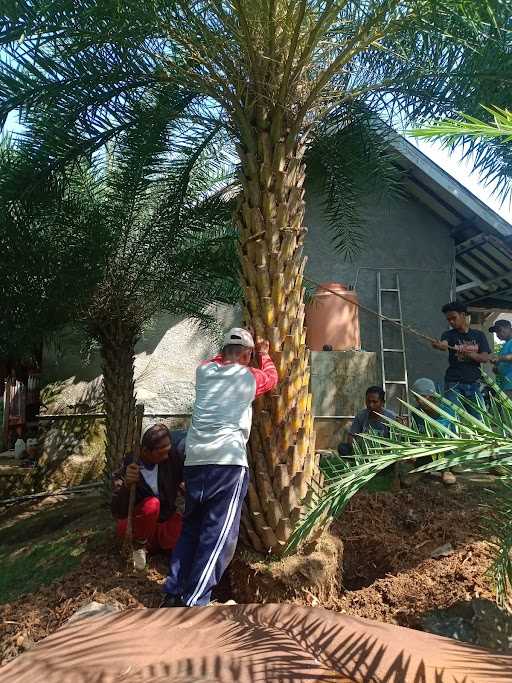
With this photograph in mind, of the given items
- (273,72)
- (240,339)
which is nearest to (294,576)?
(240,339)

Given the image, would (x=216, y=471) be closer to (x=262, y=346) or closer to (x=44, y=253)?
(x=262, y=346)

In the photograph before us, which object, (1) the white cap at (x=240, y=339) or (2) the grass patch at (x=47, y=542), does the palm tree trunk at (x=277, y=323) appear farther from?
(2) the grass patch at (x=47, y=542)

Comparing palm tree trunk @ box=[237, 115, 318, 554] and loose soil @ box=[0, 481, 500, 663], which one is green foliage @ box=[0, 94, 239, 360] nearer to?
palm tree trunk @ box=[237, 115, 318, 554]

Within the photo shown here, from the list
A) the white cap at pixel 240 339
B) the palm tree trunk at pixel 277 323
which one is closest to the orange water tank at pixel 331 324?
the palm tree trunk at pixel 277 323

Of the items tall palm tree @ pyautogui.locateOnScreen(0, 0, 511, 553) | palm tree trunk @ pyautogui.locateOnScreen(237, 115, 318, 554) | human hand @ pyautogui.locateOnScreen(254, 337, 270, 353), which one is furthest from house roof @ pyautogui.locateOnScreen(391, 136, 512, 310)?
human hand @ pyautogui.locateOnScreen(254, 337, 270, 353)

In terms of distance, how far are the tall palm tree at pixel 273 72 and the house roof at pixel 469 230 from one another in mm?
4680

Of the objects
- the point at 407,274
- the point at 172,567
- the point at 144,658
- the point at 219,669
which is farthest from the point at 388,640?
the point at 407,274

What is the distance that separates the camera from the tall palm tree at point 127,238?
20.0 ft

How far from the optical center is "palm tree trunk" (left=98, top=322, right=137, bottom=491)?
783 cm

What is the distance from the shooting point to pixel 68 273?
22.8 ft

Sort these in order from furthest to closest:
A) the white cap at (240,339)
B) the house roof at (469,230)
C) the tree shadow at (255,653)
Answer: the house roof at (469,230) → the white cap at (240,339) → the tree shadow at (255,653)

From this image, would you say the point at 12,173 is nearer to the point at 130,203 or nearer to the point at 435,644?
the point at 130,203

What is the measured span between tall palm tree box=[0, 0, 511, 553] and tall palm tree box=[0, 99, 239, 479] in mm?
1185

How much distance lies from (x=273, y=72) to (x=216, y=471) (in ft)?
9.06
